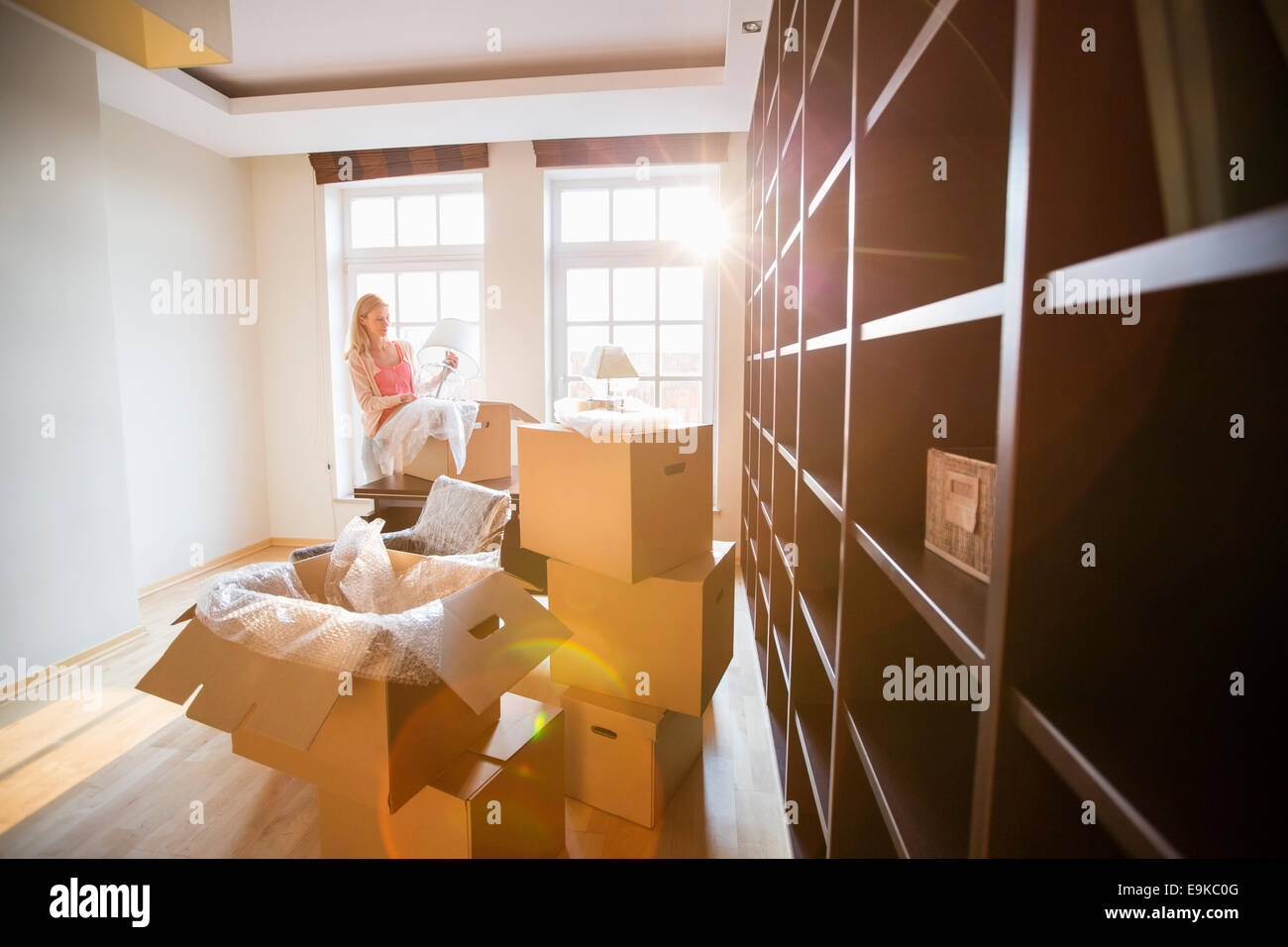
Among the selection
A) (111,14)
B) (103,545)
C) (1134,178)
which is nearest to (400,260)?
(111,14)

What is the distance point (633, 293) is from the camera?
4387 millimetres

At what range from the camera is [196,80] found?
129 inches

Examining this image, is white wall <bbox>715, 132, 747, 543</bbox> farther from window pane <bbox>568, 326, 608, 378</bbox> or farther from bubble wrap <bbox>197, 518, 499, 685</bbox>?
bubble wrap <bbox>197, 518, 499, 685</bbox>

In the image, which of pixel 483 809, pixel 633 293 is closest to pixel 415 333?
pixel 633 293

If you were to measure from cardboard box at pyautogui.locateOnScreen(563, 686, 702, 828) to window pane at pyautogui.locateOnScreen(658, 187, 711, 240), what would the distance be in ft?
11.2

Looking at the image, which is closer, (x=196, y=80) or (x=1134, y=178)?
(x=1134, y=178)

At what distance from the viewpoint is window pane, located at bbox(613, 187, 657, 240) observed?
4.31m

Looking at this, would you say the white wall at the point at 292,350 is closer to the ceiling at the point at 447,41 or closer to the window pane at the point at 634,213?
the ceiling at the point at 447,41

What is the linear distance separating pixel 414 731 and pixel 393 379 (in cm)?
260

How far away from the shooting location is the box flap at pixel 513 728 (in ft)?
4.68

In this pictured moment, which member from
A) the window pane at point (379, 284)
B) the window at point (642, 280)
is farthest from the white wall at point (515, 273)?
the window pane at point (379, 284)

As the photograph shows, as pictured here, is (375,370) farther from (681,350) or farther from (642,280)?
(681,350)
